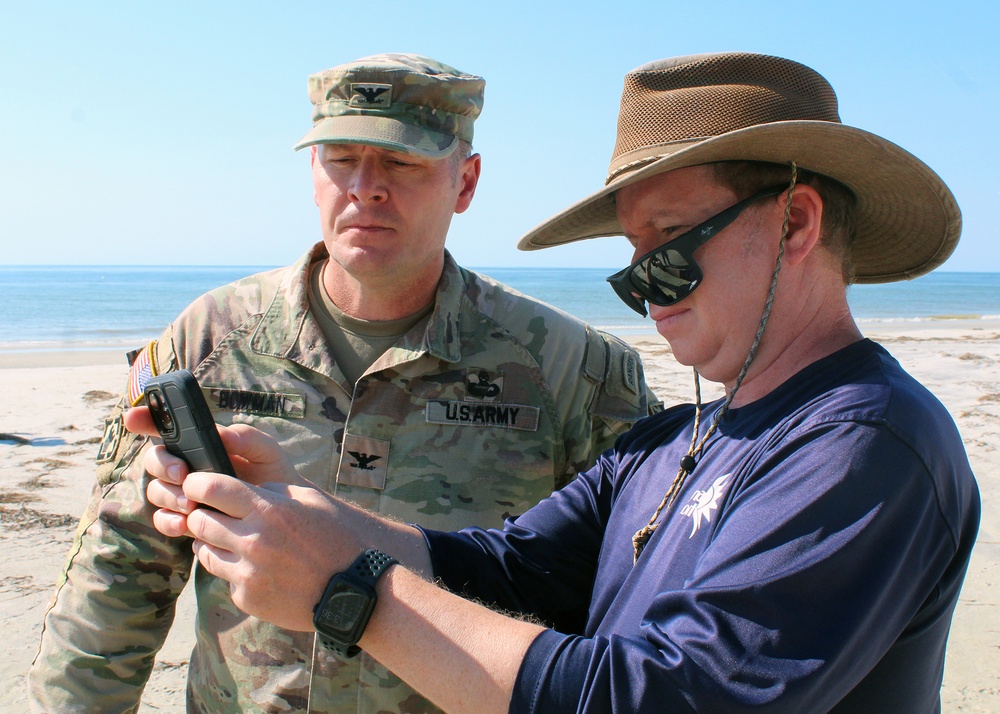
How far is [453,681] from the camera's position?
4.43ft

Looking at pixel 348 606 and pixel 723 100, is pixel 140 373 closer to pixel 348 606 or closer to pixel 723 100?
pixel 348 606

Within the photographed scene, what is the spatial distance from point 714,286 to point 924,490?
591 millimetres

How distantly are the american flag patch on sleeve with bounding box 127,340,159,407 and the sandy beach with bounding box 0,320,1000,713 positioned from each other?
7.48 feet

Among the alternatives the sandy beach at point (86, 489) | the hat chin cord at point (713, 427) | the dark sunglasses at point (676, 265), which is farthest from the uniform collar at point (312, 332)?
the sandy beach at point (86, 489)

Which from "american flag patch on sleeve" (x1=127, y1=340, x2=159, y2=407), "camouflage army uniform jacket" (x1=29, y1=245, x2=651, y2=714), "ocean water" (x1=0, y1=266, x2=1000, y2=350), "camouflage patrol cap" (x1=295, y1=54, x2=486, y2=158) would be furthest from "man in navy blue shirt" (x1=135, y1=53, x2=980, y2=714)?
"ocean water" (x1=0, y1=266, x2=1000, y2=350)

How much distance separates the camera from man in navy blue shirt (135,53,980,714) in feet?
4.01

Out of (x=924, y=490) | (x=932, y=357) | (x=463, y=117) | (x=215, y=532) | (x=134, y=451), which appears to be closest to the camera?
(x=924, y=490)

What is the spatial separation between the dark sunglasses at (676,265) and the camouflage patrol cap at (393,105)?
107 centimetres

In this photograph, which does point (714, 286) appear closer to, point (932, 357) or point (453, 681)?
point (453, 681)

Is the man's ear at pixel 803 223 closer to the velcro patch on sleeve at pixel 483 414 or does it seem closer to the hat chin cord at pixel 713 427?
the hat chin cord at pixel 713 427

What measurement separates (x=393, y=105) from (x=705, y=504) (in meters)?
1.75

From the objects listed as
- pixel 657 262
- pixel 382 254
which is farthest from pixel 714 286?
pixel 382 254

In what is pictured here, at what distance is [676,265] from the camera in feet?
5.61

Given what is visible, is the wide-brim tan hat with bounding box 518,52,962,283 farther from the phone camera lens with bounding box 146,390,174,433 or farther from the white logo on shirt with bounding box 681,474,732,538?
the phone camera lens with bounding box 146,390,174,433
